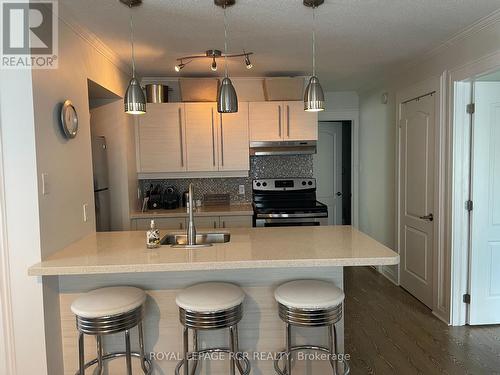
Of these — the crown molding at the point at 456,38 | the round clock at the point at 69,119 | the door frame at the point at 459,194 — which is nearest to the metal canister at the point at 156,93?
the round clock at the point at 69,119

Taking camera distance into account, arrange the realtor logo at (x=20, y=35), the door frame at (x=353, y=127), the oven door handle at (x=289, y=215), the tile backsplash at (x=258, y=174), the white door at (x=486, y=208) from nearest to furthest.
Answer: the realtor logo at (x=20, y=35)
the white door at (x=486, y=208)
the oven door handle at (x=289, y=215)
the tile backsplash at (x=258, y=174)
the door frame at (x=353, y=127)

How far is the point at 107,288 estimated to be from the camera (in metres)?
2.01

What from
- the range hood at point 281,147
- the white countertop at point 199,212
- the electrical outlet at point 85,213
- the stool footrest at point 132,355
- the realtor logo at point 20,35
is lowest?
the stool footrest at point 132,355

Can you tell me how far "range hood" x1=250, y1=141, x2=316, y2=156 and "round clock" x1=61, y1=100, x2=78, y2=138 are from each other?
6.55 feet

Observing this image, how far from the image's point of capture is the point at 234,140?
393cm

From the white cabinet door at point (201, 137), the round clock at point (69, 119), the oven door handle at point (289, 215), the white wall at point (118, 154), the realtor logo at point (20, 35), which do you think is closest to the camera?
the realtor logo at point (20, 35)

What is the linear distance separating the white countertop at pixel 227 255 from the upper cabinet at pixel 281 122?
1801 millimetres

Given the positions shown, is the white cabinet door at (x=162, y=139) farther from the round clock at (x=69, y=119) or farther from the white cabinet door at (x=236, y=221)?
the round clock at (x=69, y=119)

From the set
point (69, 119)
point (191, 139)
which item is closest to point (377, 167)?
point (191, 139)

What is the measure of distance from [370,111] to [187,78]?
243cm

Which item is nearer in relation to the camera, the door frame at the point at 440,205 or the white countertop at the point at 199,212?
the door frame at the point at 440,205

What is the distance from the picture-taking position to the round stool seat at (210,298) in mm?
1798

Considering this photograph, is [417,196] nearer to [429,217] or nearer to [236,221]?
[429,217]

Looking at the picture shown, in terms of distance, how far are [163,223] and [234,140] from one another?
1165mm
